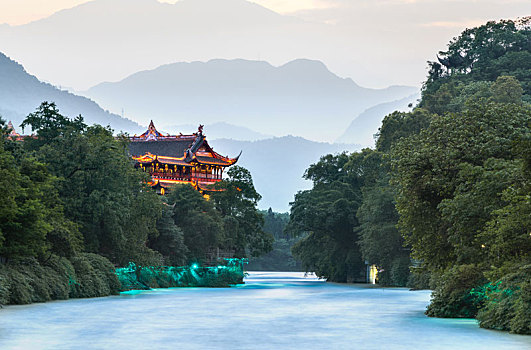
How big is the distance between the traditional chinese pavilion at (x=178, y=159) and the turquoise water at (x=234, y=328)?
47.5 m

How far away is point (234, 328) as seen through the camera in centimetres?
2797

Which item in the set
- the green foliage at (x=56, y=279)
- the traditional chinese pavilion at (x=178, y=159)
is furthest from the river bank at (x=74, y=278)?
the traditional chinese pavilion at (x=178, y=159)

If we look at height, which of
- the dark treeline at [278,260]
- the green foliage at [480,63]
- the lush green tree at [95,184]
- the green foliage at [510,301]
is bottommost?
the green foliage at [510,301]

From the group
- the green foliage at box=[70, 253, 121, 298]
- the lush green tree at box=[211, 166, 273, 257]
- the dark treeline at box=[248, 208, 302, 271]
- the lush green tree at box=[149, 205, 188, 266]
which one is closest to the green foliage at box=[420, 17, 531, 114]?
the lush green tree at box=[211, 166, 273, 257]

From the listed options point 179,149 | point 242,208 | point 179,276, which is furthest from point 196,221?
point 179,149

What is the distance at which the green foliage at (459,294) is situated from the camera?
3039cm

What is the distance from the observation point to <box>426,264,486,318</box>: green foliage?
30.4m

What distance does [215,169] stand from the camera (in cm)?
9575

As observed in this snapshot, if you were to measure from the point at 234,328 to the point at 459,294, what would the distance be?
27.7 feet

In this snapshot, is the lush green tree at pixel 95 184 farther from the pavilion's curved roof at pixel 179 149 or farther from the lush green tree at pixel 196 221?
the pavilion's curved roof at pixel 179 149

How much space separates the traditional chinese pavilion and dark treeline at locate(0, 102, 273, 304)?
1143 cm

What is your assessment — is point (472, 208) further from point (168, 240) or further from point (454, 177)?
point (168, 240)

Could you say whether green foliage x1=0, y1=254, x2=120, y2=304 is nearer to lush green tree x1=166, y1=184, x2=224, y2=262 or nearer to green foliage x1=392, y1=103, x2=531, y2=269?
green foliage x1=392, y1=103, x2=531, y2=269

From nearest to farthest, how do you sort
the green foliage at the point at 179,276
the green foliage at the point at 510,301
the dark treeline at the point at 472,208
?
the green foliage at the point at 510,301, the dark treeline at the point at 472,208, the green foliage at the point at 179,276
